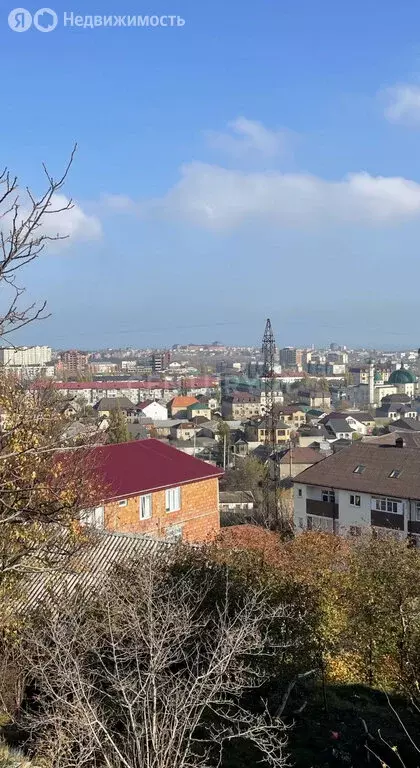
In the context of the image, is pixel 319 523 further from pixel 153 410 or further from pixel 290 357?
pixel 290 357

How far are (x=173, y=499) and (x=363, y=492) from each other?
→ 24.2ft

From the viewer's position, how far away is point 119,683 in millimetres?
5102

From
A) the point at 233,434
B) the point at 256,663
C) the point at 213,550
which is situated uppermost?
the point at 213,550

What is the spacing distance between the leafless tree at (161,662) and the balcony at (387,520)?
45.0 ft

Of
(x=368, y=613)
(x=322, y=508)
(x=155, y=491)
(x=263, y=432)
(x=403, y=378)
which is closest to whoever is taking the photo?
(x=368, y=613)

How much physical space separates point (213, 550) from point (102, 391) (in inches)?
3282

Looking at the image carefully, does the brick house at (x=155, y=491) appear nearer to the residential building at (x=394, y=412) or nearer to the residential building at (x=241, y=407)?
the residential building at (x=394, y=412)

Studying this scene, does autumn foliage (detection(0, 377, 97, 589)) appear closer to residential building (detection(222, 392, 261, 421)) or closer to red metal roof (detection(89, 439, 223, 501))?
red metal roof (detection(89, 439, 223, 501))

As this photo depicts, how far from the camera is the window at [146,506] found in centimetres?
1784

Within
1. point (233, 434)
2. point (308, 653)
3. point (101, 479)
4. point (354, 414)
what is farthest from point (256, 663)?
point (354, 414)

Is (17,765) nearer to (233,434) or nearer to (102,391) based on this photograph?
(233,434)

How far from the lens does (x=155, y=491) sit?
1808cm

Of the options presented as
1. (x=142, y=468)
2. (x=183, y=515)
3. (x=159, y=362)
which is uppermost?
(x=159, y=362)

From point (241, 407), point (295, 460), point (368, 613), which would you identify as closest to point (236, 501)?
point (295, 460)
